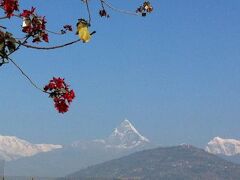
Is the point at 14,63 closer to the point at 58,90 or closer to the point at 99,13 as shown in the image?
the point at 58,90

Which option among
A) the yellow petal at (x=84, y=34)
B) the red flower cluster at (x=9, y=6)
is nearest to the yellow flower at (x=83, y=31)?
the yellow petal at (x=84, y=34)

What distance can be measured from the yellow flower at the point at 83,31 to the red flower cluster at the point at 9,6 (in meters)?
0.88

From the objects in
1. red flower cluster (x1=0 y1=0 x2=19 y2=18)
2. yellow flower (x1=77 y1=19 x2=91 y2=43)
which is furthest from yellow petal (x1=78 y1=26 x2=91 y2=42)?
red flower cluster (x1=0 y1=0 x2=19 y2=18)

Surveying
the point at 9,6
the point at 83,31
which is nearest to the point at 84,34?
the point at 83,31

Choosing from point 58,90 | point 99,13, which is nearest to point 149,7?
point 99,13

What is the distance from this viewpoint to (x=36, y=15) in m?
8.06

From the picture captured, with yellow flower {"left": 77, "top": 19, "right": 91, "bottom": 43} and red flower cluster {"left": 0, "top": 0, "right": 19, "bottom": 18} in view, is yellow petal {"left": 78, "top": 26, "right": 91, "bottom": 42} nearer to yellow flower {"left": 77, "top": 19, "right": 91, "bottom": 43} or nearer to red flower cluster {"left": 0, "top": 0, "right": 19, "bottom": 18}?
yellow flower {"left": 77, "top": 19, "right": 91, "bottom": 43}

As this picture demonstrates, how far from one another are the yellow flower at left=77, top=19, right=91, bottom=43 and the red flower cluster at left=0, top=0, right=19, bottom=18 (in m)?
0.88

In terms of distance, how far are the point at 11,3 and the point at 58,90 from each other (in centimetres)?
139

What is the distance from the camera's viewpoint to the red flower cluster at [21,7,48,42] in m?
7.84

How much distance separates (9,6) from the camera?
7.52m

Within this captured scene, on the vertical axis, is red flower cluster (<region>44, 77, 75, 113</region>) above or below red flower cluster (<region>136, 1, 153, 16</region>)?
below

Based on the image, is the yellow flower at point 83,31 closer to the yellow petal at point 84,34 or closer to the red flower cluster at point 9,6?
the yellow petal at point 84,34

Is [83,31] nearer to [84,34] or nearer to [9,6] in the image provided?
[84,34]
